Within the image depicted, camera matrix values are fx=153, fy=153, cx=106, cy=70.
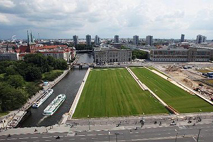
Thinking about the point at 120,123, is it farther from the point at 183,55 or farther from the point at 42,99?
the point at 183,55

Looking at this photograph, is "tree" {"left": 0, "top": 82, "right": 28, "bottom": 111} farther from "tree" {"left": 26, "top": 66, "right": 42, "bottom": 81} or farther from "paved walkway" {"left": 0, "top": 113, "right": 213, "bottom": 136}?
"tree" {"left": 26, "top": 66, "right": 42, "bottom": 81}

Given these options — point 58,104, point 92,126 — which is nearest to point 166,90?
point 92,126

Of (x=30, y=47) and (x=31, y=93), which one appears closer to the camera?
(x=31, y=93)

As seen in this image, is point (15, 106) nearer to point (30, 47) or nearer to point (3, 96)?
point (3, 96)

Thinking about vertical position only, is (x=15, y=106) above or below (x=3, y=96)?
below

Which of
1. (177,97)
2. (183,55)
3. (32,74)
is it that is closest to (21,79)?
(32,74)

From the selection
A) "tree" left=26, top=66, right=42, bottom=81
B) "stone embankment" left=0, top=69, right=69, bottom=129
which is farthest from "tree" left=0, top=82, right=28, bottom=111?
"tree" left=26, top=66, right=42, bottom=81
